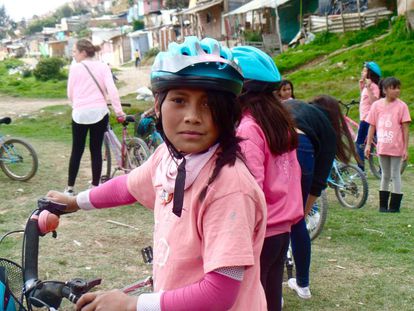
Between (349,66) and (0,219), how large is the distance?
14838mm

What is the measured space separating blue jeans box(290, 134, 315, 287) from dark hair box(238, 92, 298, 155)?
0.67m

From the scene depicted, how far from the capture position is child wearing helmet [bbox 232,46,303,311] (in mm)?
2705

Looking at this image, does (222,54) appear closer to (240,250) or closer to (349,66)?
(240,250)

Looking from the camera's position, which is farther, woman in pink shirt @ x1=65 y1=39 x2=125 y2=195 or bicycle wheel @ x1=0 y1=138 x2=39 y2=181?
bicycle wheel @ x1=0 y1=138 x2=39 y2=181

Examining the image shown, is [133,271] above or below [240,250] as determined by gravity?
below

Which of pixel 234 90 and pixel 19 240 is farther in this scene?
pixel 19 240

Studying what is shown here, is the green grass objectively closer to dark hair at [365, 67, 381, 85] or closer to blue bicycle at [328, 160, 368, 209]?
dark hair at [365, 67, 381, 85]

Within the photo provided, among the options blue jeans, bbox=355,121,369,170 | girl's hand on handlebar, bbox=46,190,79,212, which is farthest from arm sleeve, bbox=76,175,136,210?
blue jeans, bbox=355,121,369,170

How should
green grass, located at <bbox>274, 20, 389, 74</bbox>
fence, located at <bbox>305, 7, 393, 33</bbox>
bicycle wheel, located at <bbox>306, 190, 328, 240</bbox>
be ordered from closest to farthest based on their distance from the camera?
bicycle wheel, located at <bbox>306, 190, 328, 240</bbox> < green grass, located at <bbox>274, 20, 389, 74</bbox> < fence, located at <bbox>305, 7, 393, 33</bbox>

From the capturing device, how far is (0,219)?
6.06m

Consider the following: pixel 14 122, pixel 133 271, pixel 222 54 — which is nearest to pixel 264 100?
pixel 222 54

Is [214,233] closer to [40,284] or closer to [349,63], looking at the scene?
[40,284]

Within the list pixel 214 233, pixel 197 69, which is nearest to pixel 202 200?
pixel 214 233

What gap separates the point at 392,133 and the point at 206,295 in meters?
5.61
